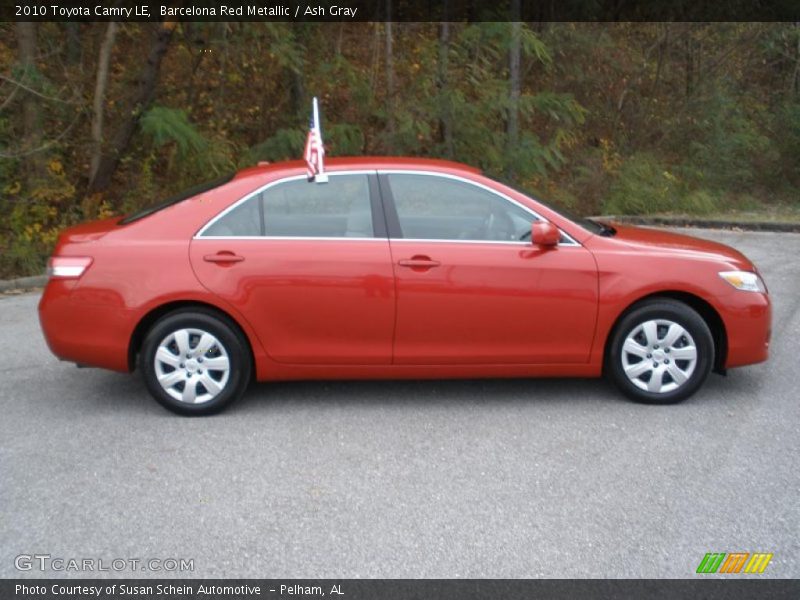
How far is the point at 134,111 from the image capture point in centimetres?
1166

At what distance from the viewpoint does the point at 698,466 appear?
445 cm

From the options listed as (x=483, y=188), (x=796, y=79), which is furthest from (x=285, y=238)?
(x=796, y=79)

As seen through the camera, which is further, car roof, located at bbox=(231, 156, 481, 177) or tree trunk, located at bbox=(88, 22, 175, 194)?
tree trunk, located at bbox=(88, 22, 175, 194)

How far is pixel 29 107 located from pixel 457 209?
8156 millimetres

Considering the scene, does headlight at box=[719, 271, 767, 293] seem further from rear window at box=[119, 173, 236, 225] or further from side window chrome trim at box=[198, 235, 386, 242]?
rear window at box=[119, 173, 236, 225]

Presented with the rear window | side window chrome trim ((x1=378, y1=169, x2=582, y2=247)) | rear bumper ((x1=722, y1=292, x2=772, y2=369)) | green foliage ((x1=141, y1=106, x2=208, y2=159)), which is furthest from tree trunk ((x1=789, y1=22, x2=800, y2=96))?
the rear window

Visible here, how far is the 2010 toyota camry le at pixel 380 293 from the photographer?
5.11m

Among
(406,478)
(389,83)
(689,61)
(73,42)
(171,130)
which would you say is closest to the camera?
(406,478)

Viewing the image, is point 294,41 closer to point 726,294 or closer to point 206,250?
point 206,250

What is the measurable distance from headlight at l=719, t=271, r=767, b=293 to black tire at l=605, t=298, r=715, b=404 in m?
0.31
